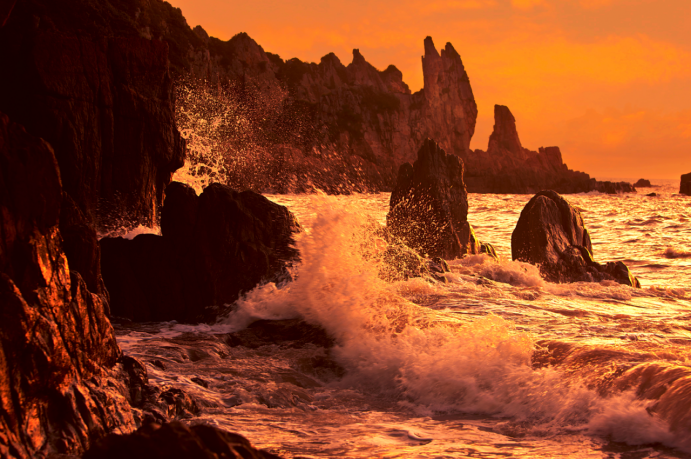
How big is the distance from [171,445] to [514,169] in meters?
121

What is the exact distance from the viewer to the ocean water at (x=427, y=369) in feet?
16.1

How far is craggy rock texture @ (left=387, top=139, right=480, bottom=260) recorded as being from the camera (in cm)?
1950

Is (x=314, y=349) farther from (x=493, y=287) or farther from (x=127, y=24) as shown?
(x=127, y=24)

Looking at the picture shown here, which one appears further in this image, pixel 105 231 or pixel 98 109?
pixel 105 231

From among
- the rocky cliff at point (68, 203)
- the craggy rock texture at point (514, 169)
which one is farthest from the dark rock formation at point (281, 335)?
the craggy rock texture at point (514, 169)

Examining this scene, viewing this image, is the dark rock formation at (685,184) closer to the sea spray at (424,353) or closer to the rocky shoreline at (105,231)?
the rocky shoreline at (105,231)

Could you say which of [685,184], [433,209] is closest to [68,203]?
[433,209]

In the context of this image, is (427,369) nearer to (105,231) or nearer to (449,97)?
(105,231)

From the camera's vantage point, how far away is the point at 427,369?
671 cm

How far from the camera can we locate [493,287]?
1301cm

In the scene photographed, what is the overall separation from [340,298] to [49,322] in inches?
219

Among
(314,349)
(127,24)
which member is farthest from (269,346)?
(127,24)

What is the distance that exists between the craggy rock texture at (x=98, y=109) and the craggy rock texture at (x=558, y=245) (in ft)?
34.6

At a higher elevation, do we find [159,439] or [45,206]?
[45,206]
